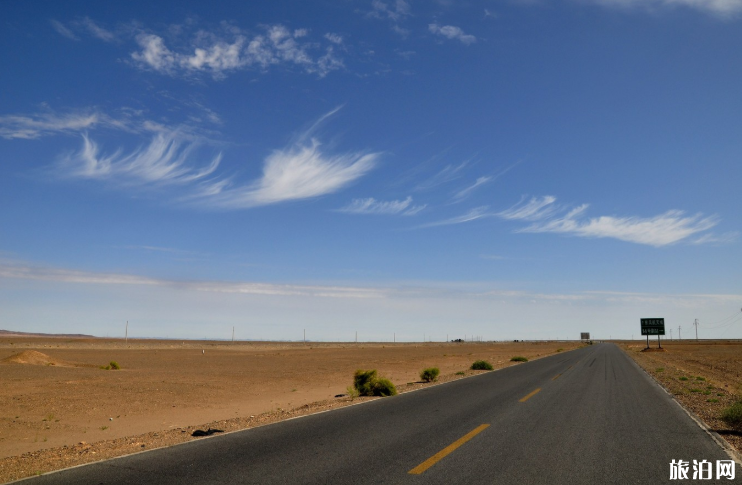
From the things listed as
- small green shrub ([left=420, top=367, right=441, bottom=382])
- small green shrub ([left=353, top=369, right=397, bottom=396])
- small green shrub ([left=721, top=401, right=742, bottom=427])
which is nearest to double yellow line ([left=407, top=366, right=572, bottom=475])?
small green shrub ([left=721, top=401, right=742, bottom=427])

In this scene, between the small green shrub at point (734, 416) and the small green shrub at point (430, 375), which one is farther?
the small green shrub at point (430, 375)

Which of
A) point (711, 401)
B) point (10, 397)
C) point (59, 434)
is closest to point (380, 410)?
point (59, 434)

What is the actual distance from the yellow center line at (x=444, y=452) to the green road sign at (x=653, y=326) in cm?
8757

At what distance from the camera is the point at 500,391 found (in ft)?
65.7

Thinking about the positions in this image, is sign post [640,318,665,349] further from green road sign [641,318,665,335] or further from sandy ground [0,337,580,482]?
sandy ground [0,337,580,482]

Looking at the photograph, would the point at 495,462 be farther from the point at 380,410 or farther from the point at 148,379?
the point at 148,379

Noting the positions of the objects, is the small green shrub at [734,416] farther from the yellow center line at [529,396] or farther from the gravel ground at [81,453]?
the gravel ground at [81,453]

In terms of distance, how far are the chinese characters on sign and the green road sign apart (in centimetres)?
8812

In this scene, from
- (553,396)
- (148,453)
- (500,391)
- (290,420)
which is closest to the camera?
(148,453)

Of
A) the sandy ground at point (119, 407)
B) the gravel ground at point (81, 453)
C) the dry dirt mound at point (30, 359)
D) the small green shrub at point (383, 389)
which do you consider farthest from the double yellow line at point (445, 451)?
the dry dirt mound at point (30, 359)

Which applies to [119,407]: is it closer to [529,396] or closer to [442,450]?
[442,450]

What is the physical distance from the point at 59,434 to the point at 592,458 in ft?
45.2

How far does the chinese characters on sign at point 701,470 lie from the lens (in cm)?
775

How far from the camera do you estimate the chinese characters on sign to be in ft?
25.4
